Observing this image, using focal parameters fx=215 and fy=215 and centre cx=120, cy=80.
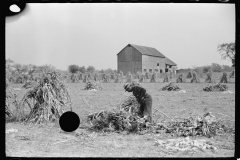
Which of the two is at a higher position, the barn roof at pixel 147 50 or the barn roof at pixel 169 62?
the barn roof at pixel 147 50

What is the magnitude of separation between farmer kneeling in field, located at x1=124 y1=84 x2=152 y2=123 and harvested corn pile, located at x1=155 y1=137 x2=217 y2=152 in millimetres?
743

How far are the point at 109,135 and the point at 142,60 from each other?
1.56 meters

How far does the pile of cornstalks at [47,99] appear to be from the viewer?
15.3ft

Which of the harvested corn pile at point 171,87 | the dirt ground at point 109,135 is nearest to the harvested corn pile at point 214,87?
the dirt ground at point 109,135

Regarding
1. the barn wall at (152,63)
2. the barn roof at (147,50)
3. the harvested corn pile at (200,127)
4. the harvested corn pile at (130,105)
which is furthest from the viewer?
the harvested corn pile at (130,105)

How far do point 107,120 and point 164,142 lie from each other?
1.24m

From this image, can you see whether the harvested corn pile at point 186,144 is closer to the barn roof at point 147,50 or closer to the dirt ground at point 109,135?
the dirt ground at point 109,135

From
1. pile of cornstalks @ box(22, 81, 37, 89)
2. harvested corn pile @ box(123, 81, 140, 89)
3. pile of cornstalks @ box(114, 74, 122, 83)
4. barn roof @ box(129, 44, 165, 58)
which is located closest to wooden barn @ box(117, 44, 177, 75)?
barn roof @ box(129, 44, 165, 58)

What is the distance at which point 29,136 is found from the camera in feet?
12.9

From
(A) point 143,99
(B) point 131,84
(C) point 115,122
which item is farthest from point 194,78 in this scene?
(C) point 115,122

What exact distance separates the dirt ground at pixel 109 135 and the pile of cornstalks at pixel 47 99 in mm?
197

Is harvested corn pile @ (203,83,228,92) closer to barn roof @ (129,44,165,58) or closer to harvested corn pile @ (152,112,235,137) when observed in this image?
harvested corn pile @ (152,112,235,137)

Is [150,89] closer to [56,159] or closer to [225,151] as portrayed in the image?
[225,151]

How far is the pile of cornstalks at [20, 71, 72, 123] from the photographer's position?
184 inches
